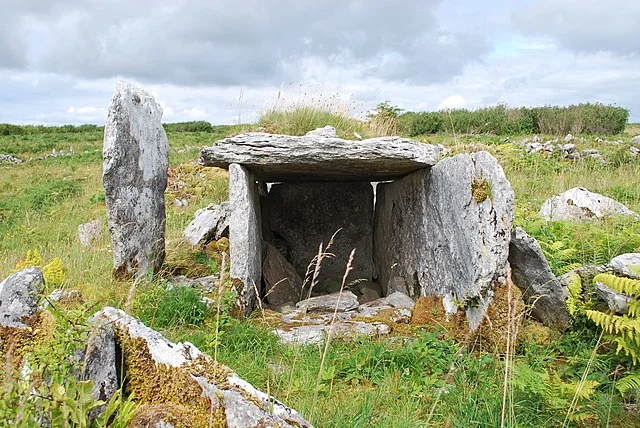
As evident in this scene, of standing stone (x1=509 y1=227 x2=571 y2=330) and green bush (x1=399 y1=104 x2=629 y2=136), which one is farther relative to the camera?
green bush (x1=399 y1=104 x2=629 y2=136)

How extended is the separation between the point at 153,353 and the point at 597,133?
66.8 feet

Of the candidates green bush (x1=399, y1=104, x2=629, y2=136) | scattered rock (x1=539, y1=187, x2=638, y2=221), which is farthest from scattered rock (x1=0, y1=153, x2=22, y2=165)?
scattered rock (x1=539, y1=187, x2=638, y2=221)

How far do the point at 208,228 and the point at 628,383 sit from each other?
503 centimetres

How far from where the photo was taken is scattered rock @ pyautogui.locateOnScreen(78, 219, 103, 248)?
8.16 m

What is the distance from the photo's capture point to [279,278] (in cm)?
658

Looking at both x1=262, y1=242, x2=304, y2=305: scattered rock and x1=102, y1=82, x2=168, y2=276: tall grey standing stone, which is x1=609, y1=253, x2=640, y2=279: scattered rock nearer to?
x1=262, y1=242, x2=304, y2=305: scattered rock

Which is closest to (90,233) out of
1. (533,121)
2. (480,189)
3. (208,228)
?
(208,228)

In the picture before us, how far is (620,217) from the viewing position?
20.1ft

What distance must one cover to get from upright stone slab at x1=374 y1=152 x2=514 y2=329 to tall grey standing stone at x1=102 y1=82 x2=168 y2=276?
2633mm

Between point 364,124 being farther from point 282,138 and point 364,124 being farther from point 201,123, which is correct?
point 201,123

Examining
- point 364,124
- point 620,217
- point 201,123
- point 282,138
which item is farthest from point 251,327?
point 201,123

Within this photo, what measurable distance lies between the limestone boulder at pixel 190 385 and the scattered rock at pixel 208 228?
4.07 metres

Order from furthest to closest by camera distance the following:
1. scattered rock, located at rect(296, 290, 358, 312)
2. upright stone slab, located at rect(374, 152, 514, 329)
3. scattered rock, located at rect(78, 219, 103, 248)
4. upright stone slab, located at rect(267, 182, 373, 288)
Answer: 1. scattered rock, located at rect(78, 219, 103, 248)
2. upright stone slab, located at rect(267, 182, 373, 288)
3. scattered rock, located at rect(296, 290, 358, 312)
4. upright stone slab, located at rect(374, 152, 514, 329)

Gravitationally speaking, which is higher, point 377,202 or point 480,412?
point 377,202
